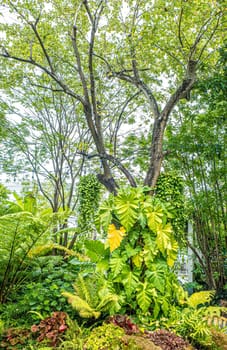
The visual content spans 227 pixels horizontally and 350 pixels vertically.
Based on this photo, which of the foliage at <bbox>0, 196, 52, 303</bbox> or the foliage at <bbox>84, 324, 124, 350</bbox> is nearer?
the foliage at <bbox>84, 324, 124, 350</bbox>

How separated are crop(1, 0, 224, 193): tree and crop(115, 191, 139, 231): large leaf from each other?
0.87 meters

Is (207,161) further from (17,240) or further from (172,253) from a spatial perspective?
(17,240)

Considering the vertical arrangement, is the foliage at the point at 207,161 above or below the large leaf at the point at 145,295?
above

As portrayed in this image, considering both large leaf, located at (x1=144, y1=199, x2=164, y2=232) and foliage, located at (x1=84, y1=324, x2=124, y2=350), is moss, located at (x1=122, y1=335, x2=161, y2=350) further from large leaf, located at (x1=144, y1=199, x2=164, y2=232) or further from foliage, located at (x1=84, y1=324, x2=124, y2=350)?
large leaf, located at (x1=144, y1=199, x2=164, y2=232)

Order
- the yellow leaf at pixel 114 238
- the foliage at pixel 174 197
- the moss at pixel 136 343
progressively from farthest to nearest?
the foliage at pixel 174 197 → the yellow leaf at pixel 114 238 → the moss at pixel 136 343

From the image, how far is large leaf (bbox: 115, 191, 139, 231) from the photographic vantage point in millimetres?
3133

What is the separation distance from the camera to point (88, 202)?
4156 millimetres

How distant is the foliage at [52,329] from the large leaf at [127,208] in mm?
1094

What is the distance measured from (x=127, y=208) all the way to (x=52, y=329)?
1.35 m

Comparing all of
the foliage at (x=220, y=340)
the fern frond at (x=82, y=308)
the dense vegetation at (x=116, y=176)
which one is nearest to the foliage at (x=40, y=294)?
the dense vegetation at (x=116, y=176)

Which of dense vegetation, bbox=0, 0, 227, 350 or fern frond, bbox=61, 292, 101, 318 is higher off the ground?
dense vegetation, bbox=0, 0, 227, 350

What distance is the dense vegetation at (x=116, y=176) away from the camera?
2.82m

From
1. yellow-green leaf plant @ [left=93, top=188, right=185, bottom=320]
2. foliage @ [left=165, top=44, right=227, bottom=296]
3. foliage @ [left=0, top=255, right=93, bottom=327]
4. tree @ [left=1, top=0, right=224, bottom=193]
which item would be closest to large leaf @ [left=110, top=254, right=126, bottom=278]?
yellow-green leaf plant @ [left=93, top=188, right=185, bottom=320]

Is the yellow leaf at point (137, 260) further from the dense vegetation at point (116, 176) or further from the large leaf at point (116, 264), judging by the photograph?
the large leaf at point (116, 264)
